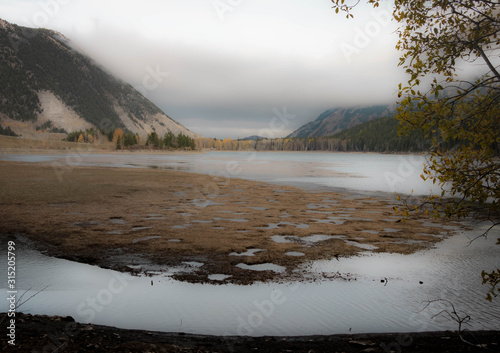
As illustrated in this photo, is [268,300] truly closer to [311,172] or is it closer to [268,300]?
[268,300]

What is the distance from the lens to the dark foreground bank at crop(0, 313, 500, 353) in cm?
648

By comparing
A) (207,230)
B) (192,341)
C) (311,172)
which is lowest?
(207,230)

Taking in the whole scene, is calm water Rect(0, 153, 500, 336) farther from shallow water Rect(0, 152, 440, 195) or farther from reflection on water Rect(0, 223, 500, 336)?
shallow water Rect(0, 152, 440, 195)

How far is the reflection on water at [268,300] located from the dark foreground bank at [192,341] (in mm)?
573

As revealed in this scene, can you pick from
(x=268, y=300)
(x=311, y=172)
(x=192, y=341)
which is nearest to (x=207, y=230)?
(x=268, y=300)

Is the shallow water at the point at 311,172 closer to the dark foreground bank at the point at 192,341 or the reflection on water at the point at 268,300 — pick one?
the reflection on water at the point at 268,300

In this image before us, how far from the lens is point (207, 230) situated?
58.9 feet

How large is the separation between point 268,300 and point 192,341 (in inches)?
120

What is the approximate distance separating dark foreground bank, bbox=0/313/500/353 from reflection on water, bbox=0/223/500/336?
22.6 inches

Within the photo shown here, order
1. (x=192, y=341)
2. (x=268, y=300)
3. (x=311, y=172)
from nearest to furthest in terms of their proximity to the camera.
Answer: (x=192, y=341)
(x=268, y=300)
(x=311, y=172)

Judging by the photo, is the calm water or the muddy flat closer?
the calm water

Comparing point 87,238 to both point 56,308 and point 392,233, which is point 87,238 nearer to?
point 56,308

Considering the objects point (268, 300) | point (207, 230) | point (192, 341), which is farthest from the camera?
point (207, 230)

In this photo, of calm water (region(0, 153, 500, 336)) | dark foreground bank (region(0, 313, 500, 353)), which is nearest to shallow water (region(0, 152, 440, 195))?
calm water (region(0, 153, 500, 336))
